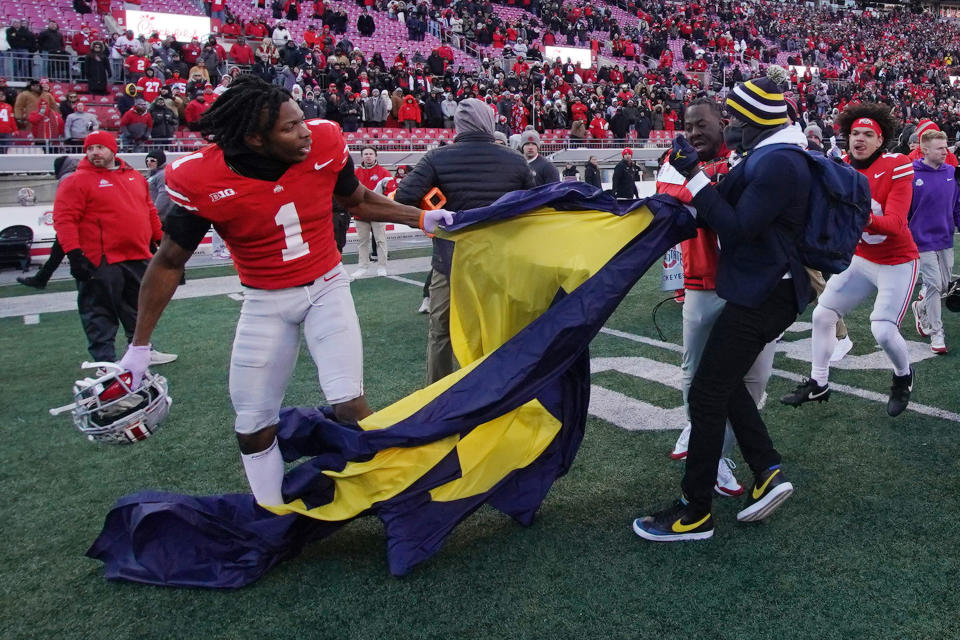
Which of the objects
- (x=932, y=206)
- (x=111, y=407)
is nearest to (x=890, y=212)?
(x=932, y=206)

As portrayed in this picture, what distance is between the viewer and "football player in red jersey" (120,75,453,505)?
10.6 ft

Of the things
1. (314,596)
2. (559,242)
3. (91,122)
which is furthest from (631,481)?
(91,122)

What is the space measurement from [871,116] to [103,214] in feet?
18.8

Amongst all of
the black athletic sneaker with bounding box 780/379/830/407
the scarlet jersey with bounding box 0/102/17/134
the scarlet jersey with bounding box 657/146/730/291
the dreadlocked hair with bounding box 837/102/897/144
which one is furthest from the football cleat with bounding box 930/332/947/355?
the scarlet jersey with bounding box 0/102/17/134

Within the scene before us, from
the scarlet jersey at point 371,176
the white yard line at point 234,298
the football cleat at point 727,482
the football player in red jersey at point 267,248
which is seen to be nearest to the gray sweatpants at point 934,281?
the white yard line at point 234,298

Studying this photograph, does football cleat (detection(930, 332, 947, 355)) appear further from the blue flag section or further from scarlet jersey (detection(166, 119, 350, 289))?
scarlet jersey (detection(166, 119, 350, 289))

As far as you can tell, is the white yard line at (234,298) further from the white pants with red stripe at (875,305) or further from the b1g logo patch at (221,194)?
the b1g logo patch at (221,194)

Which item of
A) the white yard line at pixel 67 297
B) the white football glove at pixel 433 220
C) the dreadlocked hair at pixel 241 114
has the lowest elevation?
the white yard line at pixel 67 297

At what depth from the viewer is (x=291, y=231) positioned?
3395 millimetres

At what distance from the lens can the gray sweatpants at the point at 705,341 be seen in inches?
154

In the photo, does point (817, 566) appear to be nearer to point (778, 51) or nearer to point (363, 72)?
point (363, 72)

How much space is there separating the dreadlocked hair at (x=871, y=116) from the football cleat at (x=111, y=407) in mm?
4658

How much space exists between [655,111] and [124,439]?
86.7 feet

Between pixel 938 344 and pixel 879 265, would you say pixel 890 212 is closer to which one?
pixel 879 265
